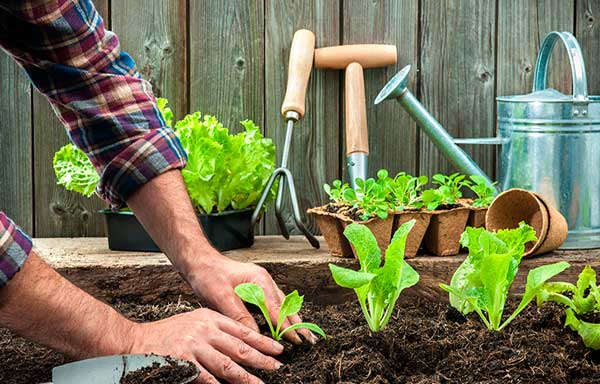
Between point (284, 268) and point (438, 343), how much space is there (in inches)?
25.6

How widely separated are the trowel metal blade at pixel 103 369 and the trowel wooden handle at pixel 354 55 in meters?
1.32

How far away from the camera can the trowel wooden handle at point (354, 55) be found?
228 cm

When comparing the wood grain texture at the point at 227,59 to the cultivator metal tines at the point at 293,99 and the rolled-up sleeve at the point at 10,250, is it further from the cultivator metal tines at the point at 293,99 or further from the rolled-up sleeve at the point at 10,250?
the rolled-up sleeve at the point at 10,250

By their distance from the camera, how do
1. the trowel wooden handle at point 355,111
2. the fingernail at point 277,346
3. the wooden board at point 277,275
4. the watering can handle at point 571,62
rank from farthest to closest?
1. the trowel wooden handle at point 355,111
2. the watering can handle at point 571,62
3. the wooden board at point 277,275
4. the fingernail at point 277,346

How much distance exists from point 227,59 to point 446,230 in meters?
0.78

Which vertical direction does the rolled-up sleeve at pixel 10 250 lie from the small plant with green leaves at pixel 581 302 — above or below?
above

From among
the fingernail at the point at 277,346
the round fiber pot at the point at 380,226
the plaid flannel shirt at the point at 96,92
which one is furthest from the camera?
the round fiber pot at the point at 380,226

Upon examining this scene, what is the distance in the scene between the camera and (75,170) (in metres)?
2.14

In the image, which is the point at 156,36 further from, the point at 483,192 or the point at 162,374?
the point at 162,374

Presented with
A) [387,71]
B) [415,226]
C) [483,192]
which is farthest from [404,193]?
[387,71]

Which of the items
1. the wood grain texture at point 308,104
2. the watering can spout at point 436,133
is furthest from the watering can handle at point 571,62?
the wood grain texture at point 308,104

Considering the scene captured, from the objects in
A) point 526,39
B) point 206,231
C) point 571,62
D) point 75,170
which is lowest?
point 206,231

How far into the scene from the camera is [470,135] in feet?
7.95

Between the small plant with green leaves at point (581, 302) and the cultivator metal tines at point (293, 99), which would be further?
the cultivator metal tines at point (293, 99)
